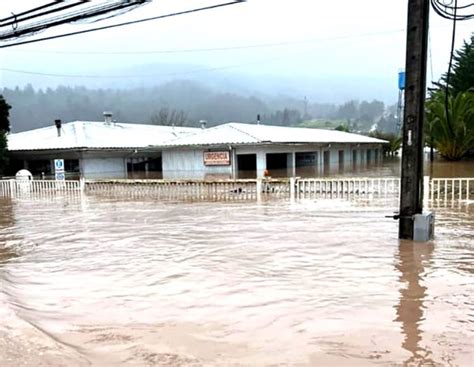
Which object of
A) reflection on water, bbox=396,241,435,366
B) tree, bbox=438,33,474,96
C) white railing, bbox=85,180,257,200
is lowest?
reflection on water, bbox=396,241,435,366

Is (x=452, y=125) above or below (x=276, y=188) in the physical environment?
above

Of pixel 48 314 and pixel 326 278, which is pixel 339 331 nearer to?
pixel 326 278

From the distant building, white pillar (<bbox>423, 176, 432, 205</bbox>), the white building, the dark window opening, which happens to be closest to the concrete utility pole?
white pillar (<bbox>423, 176, 432, 205</bbox>)

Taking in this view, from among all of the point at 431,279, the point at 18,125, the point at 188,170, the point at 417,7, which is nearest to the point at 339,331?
the point at 431,279

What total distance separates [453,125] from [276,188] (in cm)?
2056

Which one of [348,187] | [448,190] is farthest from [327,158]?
[448,190]

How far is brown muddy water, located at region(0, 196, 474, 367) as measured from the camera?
4.14m

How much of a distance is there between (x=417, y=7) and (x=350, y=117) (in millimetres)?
98500

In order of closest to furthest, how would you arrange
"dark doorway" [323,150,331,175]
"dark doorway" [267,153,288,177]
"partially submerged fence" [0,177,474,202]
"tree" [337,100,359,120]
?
"partially submerged fence" [0,177,474,202], "dark doorway" [267,153,288,177], "dark doorway" [323,150,331,175], "tree" [337,100,359,120]

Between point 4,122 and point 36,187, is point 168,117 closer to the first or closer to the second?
point 4,122

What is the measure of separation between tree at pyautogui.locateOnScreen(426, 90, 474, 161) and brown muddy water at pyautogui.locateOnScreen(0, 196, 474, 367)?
24392mm

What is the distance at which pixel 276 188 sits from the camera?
57.9 feet

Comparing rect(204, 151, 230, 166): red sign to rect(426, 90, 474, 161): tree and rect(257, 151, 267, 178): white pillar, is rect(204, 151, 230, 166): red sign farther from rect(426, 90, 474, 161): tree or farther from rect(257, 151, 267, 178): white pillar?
rect(426, 90, 474, 161): tree

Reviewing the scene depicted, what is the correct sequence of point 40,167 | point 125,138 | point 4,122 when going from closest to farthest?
point 4,122
point 40,167
point 125,138
